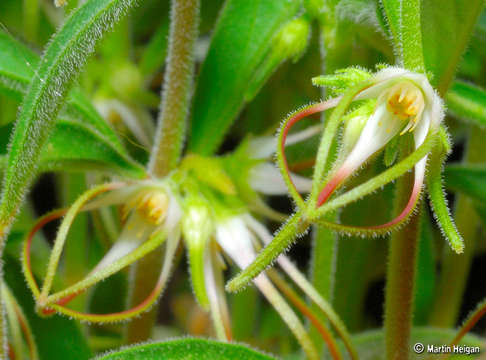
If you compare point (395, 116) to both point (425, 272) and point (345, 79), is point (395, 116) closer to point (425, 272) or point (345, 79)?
point (345, 79)

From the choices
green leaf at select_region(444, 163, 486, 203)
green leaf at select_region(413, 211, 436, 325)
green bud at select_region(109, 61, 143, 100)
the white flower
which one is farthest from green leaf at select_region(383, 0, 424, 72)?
green bud at select_region(109, 61, 143, 100)

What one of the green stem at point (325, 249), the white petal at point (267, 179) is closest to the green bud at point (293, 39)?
the green stem at point (325, 249)

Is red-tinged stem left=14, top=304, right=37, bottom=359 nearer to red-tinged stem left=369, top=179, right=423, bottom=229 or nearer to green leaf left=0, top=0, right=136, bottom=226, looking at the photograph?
green leaf left=0, top=0, right=136, bottom=226

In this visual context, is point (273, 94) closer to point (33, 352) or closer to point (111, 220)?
point (111, 220)

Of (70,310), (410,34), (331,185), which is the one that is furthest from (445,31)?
(70,310)

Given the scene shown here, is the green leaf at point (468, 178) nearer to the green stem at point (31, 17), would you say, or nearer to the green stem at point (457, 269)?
the green stem at point (457, 269)
